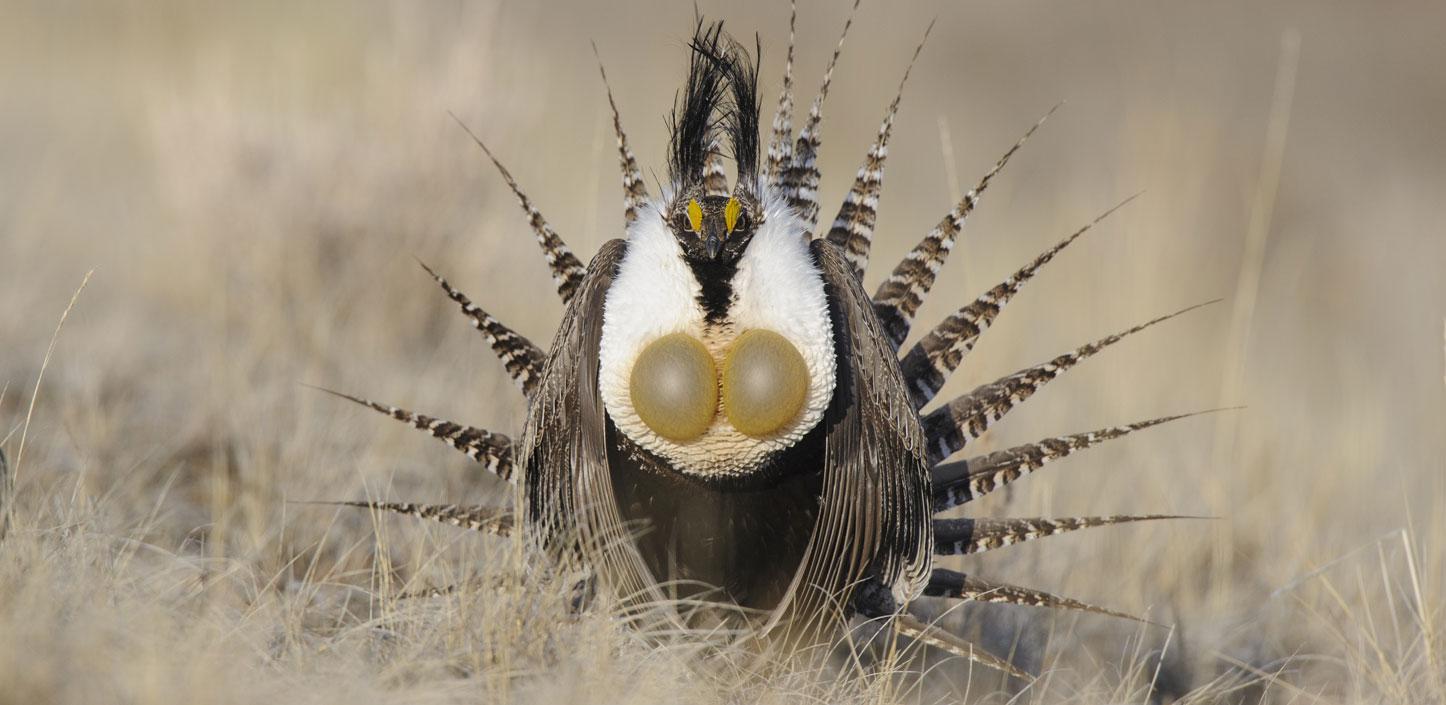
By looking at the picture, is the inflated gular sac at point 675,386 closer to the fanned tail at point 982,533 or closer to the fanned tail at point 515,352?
the fanned tail at point 515,352

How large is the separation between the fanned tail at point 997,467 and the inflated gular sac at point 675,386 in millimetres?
578

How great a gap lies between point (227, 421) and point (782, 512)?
6.19 feet

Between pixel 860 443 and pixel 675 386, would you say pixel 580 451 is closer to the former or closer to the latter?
pixel 675 386

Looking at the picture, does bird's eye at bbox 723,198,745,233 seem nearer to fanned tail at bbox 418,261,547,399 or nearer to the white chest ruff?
the white chest ruff

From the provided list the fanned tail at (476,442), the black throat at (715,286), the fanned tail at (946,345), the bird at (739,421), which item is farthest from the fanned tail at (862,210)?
the fanned tail at (476,442)

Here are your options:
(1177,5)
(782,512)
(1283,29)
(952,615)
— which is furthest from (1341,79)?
(782,512)

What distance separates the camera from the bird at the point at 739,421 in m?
2.71

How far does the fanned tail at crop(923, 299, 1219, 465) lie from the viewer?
9.98ft

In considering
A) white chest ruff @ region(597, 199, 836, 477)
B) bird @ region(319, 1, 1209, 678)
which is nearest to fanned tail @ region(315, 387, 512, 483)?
bird @ region(319, 1, 1209, 678)

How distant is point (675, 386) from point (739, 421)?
0.13m

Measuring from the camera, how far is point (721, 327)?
2758 mm

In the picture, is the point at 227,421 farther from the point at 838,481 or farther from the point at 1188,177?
the point at 1188,177

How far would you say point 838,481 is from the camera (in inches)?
109

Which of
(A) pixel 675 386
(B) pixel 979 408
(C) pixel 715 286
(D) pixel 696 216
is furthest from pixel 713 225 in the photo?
(B) pixel 979 408
